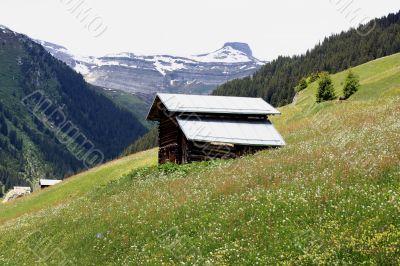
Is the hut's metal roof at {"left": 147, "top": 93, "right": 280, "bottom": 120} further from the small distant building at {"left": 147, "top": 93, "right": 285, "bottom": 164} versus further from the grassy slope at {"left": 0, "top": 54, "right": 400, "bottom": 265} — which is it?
the grassy slope at {"left": 0, "top": 54, "right": 400, "bottom": 265}

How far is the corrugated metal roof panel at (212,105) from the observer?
40.2 m

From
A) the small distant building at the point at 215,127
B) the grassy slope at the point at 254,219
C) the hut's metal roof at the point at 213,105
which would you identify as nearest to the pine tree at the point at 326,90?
the hut's metal roof at the point at 213,105

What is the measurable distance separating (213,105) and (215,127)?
8.98 feet

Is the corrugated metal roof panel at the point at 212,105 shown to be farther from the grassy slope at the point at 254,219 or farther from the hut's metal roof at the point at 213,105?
the grassy slope at the point at 254,219

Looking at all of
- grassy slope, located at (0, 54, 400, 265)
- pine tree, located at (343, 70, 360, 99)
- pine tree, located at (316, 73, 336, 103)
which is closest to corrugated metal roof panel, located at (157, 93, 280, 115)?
grassy slope, located at (0, 54, 400, 265)

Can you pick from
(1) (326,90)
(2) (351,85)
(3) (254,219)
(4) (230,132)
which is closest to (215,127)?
(4) (230,132)

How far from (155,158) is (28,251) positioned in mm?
36609

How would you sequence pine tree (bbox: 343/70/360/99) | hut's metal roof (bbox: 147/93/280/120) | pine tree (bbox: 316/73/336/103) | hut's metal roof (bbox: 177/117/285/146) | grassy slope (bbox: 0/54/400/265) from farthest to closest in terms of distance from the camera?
pine tree (bbox: 316/73/336/103) → pine tree (bbox: 343/70/360/99) → hut's metal roof (bbox: 147/93/280/120) → hut's metal roof (bbox: 177/117/285/146) → grassy slope (bbox: 0/54/400/265)

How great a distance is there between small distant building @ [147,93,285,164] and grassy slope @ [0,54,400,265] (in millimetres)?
10488

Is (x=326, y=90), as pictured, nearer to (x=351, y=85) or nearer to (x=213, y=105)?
(x=351, y=85)

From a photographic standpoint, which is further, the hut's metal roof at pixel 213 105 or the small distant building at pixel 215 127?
the hut's metal roof at pixel 213 105

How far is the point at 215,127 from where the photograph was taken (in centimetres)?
3934

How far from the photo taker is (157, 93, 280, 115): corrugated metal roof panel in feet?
132

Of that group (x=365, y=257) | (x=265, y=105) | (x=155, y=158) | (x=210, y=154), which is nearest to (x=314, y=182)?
(x=365, y=257)
